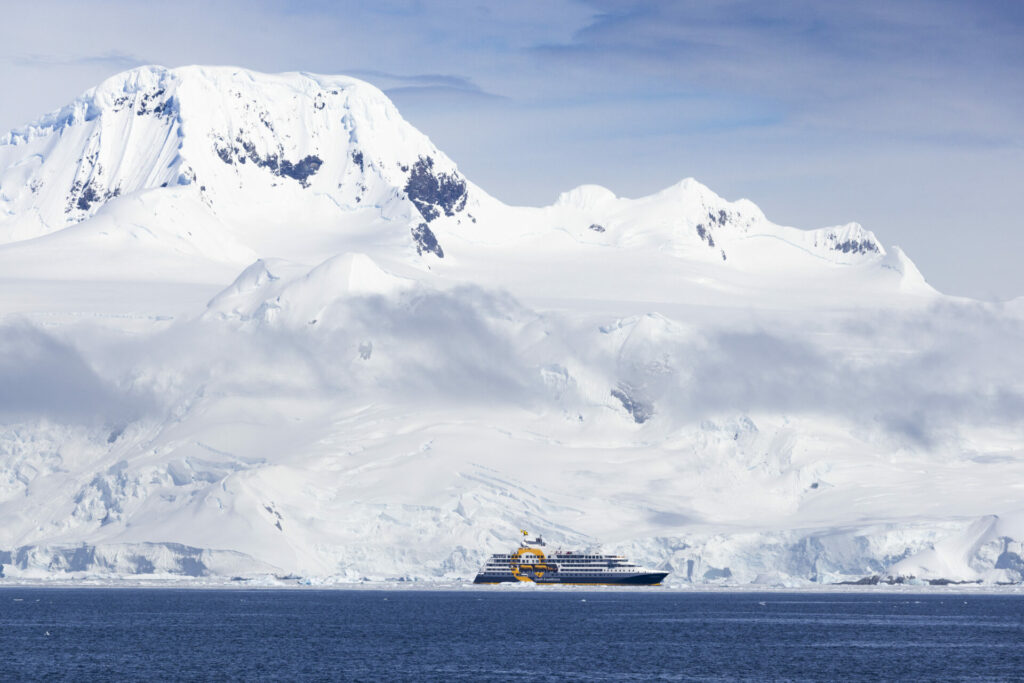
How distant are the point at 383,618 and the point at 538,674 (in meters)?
56.0

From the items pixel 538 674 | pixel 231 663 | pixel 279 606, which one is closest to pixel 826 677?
pixel 538 674

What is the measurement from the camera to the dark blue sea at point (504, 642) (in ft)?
327

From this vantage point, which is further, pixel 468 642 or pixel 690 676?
pixel 468 642

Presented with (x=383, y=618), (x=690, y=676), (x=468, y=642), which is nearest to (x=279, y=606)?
(x=383, y=618)

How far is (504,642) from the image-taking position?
4843 inches

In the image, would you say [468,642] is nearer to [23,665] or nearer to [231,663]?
[231,663]

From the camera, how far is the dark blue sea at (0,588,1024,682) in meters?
99.8

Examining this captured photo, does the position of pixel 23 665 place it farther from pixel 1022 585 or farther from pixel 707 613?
pixel 1022 585

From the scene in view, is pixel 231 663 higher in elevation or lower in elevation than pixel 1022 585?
lower

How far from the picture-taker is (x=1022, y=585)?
647 ft

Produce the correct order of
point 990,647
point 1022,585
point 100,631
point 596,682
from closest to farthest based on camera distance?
point 596,682 → point 990,647 → point 100,631 → point 1022,585

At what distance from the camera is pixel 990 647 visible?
118 metres

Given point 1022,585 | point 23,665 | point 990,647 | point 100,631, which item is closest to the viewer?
point 23,665

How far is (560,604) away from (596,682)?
92.8 metres
